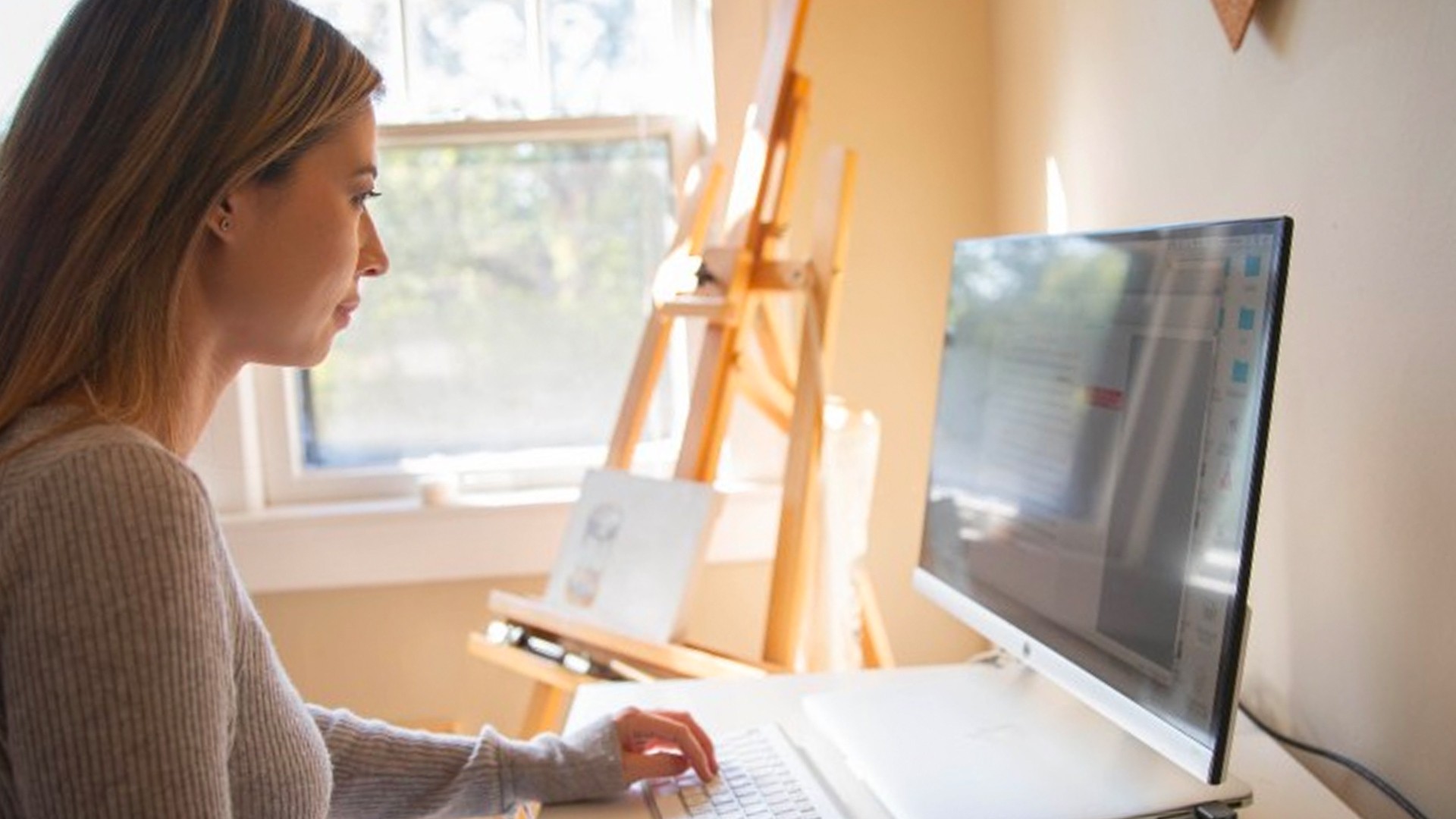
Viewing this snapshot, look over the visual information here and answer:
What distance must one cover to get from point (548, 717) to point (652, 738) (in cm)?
57

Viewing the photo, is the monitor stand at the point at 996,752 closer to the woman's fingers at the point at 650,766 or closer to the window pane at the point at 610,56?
the woman's fingers at the point at 650,766

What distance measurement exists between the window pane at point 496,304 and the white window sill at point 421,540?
14 centimetres

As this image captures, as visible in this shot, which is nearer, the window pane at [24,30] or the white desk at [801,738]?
the white desk at [801,738]

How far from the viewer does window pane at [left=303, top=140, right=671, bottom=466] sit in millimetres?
1938

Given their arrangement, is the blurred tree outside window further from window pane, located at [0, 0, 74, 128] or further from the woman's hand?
the woman's hand

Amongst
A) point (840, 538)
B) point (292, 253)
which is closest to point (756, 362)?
point (840, 538)

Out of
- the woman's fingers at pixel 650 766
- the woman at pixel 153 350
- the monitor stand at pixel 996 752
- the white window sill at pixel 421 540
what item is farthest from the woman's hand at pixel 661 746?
the white window sill at pixel 421 540

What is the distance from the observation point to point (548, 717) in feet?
5.30

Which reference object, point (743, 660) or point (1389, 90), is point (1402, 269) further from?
point (743, 660)

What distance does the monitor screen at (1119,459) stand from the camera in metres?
0.82

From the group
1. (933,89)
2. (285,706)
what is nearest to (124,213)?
(285,706)

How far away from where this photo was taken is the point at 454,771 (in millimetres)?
1065

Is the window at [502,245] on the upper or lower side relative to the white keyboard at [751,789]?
upper

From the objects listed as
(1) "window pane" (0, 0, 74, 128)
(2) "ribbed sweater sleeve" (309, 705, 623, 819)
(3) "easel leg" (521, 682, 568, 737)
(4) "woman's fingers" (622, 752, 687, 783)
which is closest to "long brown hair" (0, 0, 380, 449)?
(2) "ribbed sweater sleeve" (309, 705, 623, 819)
